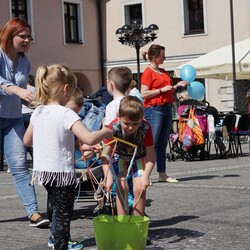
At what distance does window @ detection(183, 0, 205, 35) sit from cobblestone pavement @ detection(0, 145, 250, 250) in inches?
883

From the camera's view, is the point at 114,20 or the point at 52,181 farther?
the point at 114,20

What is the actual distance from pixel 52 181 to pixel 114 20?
3042cm

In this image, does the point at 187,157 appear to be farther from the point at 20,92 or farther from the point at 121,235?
the point at 121,235

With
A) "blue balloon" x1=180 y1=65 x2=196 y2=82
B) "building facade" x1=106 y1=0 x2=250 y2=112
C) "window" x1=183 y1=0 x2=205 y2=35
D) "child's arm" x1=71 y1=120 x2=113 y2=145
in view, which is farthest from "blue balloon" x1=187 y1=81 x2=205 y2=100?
"window" x1=183 y1=0 x2=205 y2=35

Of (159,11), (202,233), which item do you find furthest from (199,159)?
(159,11)

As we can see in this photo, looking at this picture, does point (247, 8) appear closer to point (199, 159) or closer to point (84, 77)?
point (84, 77)

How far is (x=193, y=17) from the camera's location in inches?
1320

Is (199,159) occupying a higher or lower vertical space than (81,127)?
lower

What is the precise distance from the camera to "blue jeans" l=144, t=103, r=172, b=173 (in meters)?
10.2

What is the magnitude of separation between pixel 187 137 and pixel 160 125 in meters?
5.29

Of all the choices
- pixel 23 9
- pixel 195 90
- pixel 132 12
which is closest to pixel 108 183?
pixel 195 90

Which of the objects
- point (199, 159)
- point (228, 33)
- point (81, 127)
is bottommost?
point (199, 159)

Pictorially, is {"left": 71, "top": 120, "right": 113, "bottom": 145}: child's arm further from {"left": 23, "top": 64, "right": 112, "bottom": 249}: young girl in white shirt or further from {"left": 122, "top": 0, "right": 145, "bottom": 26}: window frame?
{"left": 122, "top": 0, "right": 145, "bottom": 26}: window frame

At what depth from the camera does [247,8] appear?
3142 cm
